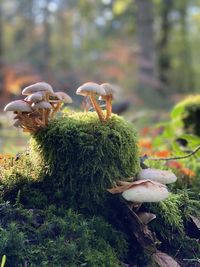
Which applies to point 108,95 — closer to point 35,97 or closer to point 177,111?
point 35,97

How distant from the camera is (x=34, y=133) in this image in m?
2.67

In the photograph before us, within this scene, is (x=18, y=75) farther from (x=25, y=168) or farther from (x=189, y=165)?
(x=25, y=168)

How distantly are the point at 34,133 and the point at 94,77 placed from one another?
13.3m

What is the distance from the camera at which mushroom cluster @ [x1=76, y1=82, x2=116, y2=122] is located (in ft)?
7.89

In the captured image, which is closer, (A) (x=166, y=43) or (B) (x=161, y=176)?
(B) (x=161, y=176)

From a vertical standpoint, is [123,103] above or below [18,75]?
below

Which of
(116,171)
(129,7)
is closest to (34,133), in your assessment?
(116,171)

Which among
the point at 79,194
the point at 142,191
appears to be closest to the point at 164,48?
the point at 79,194

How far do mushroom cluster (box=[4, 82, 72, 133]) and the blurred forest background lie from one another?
764cm

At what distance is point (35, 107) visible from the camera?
245 cm

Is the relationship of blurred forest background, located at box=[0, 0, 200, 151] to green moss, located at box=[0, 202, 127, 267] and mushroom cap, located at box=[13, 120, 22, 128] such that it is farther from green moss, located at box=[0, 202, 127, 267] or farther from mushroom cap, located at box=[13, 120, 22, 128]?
green moss, located at box=[0, 202, 127, 267]

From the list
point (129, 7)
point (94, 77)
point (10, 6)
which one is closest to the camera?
point (94, 77)

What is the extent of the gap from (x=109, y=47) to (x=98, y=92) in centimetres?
1756

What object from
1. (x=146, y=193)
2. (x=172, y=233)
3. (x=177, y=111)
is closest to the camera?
(x=146, y=193)
